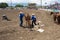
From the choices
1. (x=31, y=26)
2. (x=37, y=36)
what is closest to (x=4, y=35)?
(x=37, y=36)

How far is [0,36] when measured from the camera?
649 inches

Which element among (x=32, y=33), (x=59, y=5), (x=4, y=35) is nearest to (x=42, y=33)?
(x=32, y=33)

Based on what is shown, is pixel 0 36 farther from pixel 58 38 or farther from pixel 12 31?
pixel 58 38

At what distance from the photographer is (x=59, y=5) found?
5019cm

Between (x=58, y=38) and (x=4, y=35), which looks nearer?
(x=58, y=38)

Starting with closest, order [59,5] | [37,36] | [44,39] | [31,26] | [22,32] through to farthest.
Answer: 1. [44,39]
2. [37,36]
3. [22,32]
4. [31,26]
5. [59,5]

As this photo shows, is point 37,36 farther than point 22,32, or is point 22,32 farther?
point 22,32

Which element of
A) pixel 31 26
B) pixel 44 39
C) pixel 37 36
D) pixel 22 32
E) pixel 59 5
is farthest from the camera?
pixel 59 5

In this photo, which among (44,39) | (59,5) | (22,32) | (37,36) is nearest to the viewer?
(44,39)

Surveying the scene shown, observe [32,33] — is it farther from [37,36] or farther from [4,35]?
[4,35]

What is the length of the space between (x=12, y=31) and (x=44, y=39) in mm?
4121

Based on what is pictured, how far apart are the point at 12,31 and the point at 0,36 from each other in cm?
199

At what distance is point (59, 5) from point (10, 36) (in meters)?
35.1

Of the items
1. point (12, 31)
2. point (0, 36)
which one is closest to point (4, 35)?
point (0, 36)
